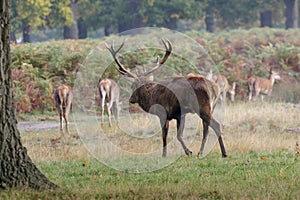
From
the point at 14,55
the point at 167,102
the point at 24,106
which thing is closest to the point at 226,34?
the point at 14,55

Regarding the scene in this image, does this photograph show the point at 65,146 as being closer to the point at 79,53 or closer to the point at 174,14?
the point at 79,53

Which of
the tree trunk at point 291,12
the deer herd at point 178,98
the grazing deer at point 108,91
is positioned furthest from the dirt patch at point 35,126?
the tree trunk at point 291,12

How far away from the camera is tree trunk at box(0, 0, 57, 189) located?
338 inches

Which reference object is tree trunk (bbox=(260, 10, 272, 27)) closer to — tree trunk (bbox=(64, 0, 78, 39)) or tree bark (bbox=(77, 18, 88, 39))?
tree bark (bbox=(77, 18, 88, 39))

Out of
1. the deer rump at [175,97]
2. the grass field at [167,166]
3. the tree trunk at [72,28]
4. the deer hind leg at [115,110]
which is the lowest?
the grass field at [167,166]

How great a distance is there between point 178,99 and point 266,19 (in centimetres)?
4244

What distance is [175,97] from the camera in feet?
41.3

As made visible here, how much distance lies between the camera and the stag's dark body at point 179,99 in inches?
484

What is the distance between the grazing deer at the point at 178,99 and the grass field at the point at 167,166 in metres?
0.39

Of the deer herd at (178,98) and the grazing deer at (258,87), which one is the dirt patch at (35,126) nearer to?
the deer herd at (178,98)

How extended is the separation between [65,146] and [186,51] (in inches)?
450

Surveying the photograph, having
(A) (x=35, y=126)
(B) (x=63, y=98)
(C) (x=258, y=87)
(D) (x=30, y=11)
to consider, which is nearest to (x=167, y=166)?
(B) (x=63, y=98)

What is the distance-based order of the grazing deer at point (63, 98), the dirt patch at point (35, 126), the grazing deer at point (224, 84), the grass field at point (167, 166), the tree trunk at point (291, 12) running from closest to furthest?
the grass field at point (167, 166)
the grazing deer at point (63, 98)
the dirt patch at point (35, 126)
the grazing deer at point (224, 84)
the tree trunk at point (291, 12)

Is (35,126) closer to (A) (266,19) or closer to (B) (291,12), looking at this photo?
(B) (291,12)
